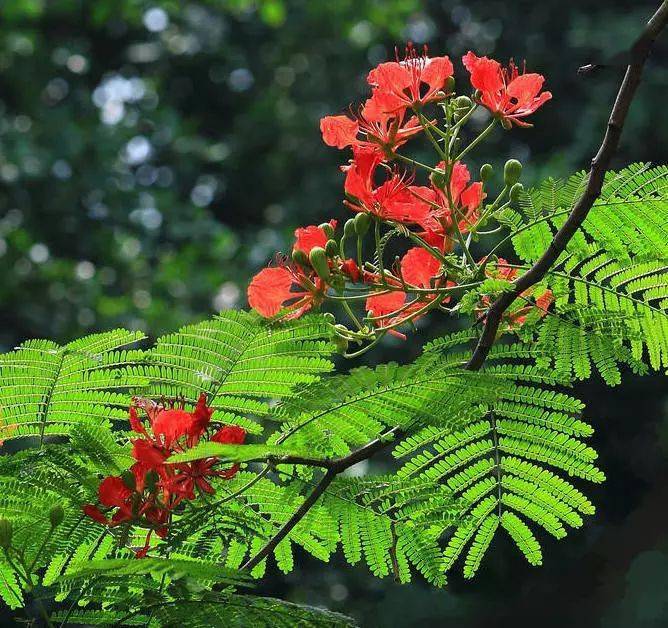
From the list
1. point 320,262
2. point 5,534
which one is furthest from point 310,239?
point 5,534

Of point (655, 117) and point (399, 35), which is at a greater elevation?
point (399, 35)

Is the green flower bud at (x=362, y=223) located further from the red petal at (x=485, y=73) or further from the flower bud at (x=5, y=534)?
the flower bud at (x=5, y=534)

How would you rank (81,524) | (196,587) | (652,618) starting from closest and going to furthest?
(196,587)
(81,524)
(652,618)

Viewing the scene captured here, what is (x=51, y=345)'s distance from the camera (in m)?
1.76

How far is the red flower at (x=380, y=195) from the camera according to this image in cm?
163

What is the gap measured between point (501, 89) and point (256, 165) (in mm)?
9949

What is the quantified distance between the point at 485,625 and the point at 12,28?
6.49m

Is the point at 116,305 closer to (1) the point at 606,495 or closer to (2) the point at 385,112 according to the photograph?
(1) the point at 606,495

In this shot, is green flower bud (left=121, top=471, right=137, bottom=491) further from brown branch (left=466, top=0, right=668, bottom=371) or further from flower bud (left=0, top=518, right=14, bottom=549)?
brown branch (left=466, top=0, right=668, bottom=371)

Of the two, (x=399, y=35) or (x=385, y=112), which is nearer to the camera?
(x=385, y=112)

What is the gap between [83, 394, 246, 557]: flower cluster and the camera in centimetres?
144

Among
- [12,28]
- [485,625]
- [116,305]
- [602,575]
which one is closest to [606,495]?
[602,575]

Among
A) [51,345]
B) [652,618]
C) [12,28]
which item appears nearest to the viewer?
[51,345]

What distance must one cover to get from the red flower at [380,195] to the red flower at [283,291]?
0.13 metres
